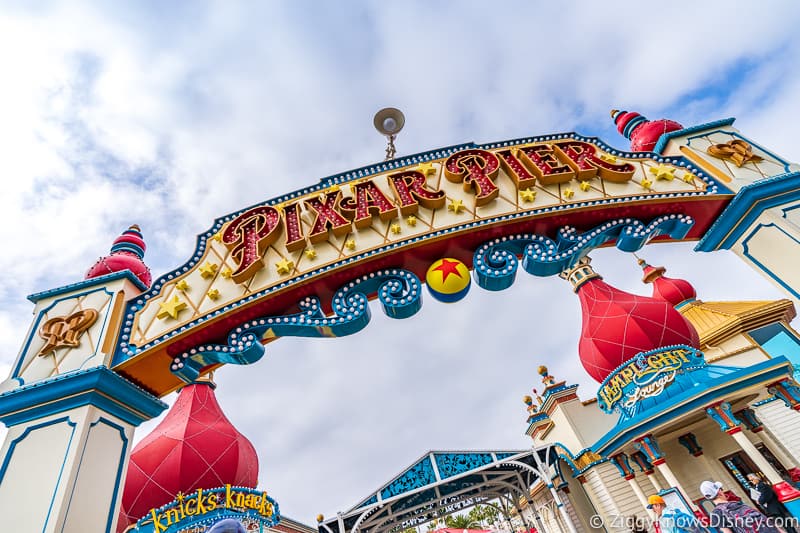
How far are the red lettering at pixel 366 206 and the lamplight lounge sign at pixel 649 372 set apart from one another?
24.5 ft

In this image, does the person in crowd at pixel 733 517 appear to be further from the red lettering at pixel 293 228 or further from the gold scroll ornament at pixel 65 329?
the gold scroll ornament at pixel 65 329

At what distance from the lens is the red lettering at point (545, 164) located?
4.96 m

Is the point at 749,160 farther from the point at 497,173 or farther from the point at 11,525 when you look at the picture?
the point at 11,525

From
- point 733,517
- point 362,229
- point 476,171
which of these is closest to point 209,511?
point 362,229

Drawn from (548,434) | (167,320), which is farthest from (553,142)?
(548,434)

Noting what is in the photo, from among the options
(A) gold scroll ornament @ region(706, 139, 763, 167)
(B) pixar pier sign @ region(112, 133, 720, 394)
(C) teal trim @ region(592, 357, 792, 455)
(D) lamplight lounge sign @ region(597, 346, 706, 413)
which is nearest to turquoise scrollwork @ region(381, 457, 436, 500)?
(D) lamplight lounge sign @ region(597, 346, 706, 413)

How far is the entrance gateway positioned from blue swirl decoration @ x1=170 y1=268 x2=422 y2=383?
0.05ft

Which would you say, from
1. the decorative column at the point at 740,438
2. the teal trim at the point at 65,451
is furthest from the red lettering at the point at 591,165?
the teal trim at the point at 65,451

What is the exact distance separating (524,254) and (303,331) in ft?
8.30

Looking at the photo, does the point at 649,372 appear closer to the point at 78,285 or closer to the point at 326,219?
the point at 326,219

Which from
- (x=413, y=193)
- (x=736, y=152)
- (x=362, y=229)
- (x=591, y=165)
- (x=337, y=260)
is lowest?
(x=337, y=260)

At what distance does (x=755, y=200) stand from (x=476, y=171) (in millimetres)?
3025

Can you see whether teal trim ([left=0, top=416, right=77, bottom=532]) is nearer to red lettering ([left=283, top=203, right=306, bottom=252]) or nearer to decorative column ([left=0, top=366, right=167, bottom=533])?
decorative column ([left=0, top=366, right=167, bottom=533])

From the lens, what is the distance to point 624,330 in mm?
10359
